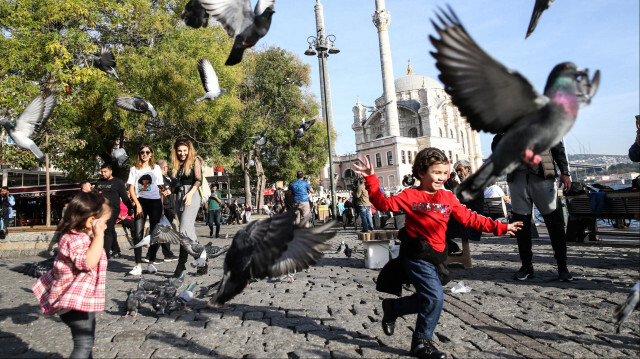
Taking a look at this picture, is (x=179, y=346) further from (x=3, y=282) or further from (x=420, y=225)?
(x=3, y=282)

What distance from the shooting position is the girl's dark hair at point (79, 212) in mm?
2771

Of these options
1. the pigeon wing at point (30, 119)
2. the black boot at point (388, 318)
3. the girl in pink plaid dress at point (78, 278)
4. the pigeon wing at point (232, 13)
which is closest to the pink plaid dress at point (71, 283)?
the girl in pink plaid dress at point (78, 278)

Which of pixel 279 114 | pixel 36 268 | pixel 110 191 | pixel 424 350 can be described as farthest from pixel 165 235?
pixel 279 114

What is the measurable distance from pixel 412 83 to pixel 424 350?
3759 inches

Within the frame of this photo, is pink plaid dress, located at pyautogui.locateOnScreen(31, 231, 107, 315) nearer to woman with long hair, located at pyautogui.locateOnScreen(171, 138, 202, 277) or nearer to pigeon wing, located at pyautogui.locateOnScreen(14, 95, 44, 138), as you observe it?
woman with long hair, located at pyautogui.locateOnScreen(171, 138, 202, 277)

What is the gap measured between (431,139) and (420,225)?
73470 millimetres

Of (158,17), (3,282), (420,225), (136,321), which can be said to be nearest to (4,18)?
(158,17)

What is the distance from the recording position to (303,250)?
9.32 feet

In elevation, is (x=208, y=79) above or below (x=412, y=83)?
below

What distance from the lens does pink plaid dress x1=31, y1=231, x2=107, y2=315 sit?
2.62m

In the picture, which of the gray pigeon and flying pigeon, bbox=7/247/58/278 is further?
flying pigeon, bbox=7/247/58/278

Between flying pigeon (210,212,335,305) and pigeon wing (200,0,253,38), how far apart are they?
4.75 feet

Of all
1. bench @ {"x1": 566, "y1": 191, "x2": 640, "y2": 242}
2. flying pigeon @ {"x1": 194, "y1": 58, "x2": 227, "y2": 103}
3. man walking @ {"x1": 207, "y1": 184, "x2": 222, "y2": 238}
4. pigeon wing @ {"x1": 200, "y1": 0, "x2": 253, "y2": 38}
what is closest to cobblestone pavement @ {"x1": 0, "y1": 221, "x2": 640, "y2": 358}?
bench @ {"x1": 566, "y1": 191, "x2": 640, "y2": 242}

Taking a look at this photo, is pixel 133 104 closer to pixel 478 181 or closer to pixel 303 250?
pixel 303 250
